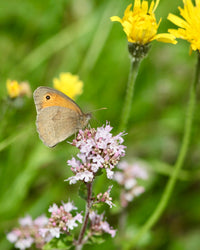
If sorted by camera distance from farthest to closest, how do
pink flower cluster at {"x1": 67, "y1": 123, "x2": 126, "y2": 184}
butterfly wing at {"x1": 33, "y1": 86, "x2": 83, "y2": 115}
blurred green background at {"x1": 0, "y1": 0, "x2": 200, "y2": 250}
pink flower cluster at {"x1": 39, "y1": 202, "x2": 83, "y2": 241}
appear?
blurred green background at {"x1": 0, "y1": 0, "x2": 200, "y2": 250}
butterfly wing at {"x1": 33, "y1": 86, "x2": 83, "y2": 115}
pink flower cluster at {"x1": 39, "y1": 202, "x2": 83, "y2": 241}
pink flower cluster at {"x1": 67, "y1": 123, "x2": 126, "y2": 184}

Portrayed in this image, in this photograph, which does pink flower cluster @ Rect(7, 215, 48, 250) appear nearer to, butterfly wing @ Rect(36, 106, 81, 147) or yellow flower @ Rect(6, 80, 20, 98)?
butterfly wing @ Rect(36, 106, 81, 147)

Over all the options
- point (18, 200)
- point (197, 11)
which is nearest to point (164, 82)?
point (197, 11)

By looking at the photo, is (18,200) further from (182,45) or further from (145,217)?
(182,45)

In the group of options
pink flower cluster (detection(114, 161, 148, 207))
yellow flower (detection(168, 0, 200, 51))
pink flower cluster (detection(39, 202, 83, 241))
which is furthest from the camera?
pink flower cluster (detection(114, 161, 148, 207))

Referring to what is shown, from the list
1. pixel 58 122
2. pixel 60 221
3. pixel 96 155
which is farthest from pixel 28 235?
pixel 96 155

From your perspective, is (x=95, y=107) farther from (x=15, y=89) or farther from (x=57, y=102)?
(x=57, y=102)

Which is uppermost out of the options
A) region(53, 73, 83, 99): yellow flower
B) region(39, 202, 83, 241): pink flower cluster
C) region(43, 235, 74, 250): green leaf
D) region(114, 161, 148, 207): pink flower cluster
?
region(53, 73, 83, 99): yellow flower

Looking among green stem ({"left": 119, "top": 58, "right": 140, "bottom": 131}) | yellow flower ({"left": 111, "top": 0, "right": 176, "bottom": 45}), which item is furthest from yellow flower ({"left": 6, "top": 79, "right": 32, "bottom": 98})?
yellow flower ({"left": 111, "top": 0, "right": 176, "bottom": 45})
